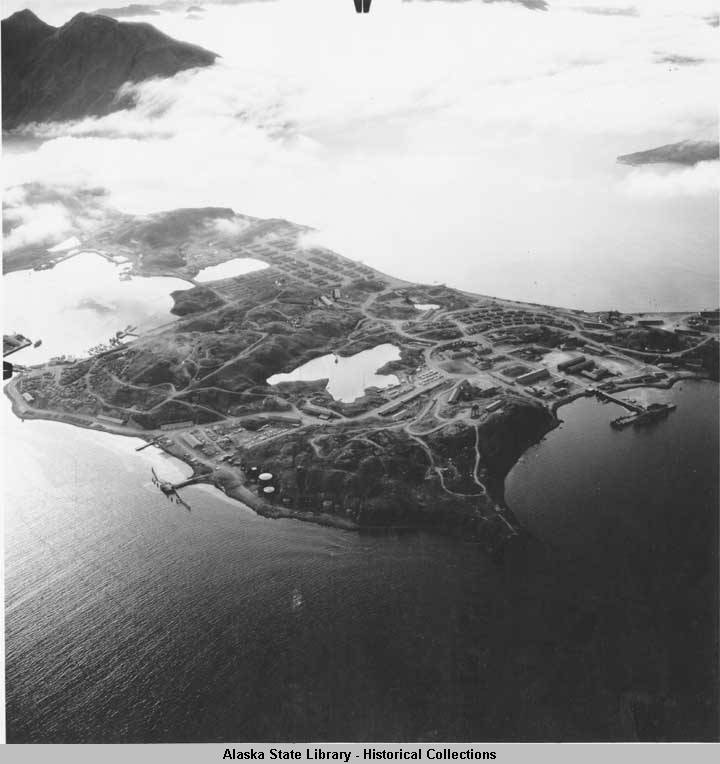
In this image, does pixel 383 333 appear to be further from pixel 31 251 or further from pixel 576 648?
pixel 31 251

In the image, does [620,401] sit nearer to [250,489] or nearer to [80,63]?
[250,489]

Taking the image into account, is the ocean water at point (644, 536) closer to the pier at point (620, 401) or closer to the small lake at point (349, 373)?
the pier at point (620, 401)

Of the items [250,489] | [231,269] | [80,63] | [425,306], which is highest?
[80,63]

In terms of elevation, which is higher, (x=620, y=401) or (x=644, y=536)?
(x=620, y=401)

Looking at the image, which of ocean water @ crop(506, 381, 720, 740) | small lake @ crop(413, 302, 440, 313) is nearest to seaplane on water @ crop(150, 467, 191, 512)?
ocean water @ crop(506, 381, 720, 740)

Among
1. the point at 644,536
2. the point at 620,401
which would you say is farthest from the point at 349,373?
the point at 644,536

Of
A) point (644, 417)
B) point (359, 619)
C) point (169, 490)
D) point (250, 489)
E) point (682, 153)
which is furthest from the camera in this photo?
point (682, 153)

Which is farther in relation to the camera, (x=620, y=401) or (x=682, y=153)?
(x=682, y=153)
